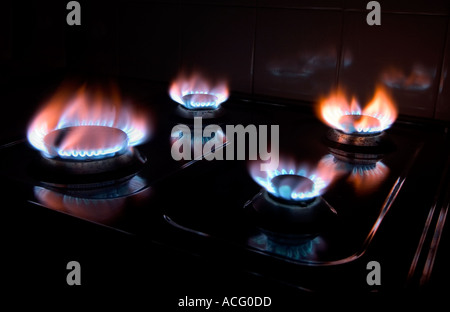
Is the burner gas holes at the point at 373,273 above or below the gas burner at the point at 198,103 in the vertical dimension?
below

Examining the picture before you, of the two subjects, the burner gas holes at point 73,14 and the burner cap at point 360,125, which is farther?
the burner gas holes at point 73,14

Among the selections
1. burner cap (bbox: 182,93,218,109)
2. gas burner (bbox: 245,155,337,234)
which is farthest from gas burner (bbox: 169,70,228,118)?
gas burner (bbox: 245,155,337,234)

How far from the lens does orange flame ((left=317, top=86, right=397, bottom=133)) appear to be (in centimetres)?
88

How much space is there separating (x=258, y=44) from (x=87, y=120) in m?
0.45

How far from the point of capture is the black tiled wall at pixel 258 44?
0.96 metres

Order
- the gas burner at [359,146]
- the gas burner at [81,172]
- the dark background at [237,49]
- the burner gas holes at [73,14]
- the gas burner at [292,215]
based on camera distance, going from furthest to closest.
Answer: the burner gas holes at [73,14], the dark background at [237,49], the gas burner at [359,146], the gas burner at [81,172], the gas burner at [292,215]

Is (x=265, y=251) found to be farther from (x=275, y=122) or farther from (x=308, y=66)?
(x=308, y=66)

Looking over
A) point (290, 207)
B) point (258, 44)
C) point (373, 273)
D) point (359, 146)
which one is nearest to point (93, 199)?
point (290, 207)

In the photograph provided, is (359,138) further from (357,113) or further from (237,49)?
(237,49)

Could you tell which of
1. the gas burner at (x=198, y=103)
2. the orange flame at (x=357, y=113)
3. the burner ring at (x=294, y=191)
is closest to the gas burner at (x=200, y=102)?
the gas burner at (x=198, y=103)

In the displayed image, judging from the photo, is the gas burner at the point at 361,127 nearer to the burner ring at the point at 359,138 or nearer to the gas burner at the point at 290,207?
the burner ring at the point at 359,138

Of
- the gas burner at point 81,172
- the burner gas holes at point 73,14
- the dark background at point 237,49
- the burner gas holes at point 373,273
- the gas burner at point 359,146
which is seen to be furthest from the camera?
the burner gas holes at point 73,14

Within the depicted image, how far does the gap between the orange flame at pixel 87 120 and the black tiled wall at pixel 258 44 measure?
0.51 feet

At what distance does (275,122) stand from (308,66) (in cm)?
16
